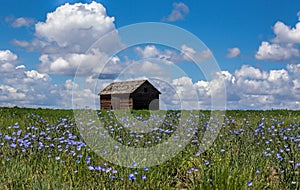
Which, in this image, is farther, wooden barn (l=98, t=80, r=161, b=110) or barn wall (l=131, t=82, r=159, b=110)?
barn wall (l=131, t=82, r=159, b=110)

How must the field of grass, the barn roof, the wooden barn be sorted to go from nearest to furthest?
the field of grass < the wooden barn < the barn roof

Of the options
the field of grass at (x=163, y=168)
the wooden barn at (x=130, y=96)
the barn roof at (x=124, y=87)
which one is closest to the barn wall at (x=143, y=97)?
the wooden barn at (x=130, y=96)

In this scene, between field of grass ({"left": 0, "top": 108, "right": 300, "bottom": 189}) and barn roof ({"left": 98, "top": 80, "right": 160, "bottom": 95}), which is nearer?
field of grass ({"left": 0, "top": 108, "right": 300, "bottom": 189})

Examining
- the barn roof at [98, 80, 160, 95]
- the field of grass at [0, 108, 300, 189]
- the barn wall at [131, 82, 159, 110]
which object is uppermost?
the barn roof at [98, 80, 160, 95]

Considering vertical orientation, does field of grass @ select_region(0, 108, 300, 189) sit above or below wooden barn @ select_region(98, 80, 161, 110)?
below

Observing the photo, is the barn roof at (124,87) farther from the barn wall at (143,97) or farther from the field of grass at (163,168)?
the field of grass at (163,168)

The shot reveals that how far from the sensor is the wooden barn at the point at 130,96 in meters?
27.1

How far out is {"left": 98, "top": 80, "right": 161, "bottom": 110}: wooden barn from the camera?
88.9 ft

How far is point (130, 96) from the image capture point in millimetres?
26797

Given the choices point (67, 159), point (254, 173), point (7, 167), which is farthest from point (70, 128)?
point (254, 173)

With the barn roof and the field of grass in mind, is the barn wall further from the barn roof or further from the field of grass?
the field of grass

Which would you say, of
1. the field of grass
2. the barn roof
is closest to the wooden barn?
the barn roof

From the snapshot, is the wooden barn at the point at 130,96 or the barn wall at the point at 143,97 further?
the barn wall at the point at 143,97

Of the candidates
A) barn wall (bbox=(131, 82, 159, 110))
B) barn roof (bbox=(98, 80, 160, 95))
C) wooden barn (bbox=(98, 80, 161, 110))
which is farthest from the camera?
barn roof (bbox=(98, 80, 160, 95))
